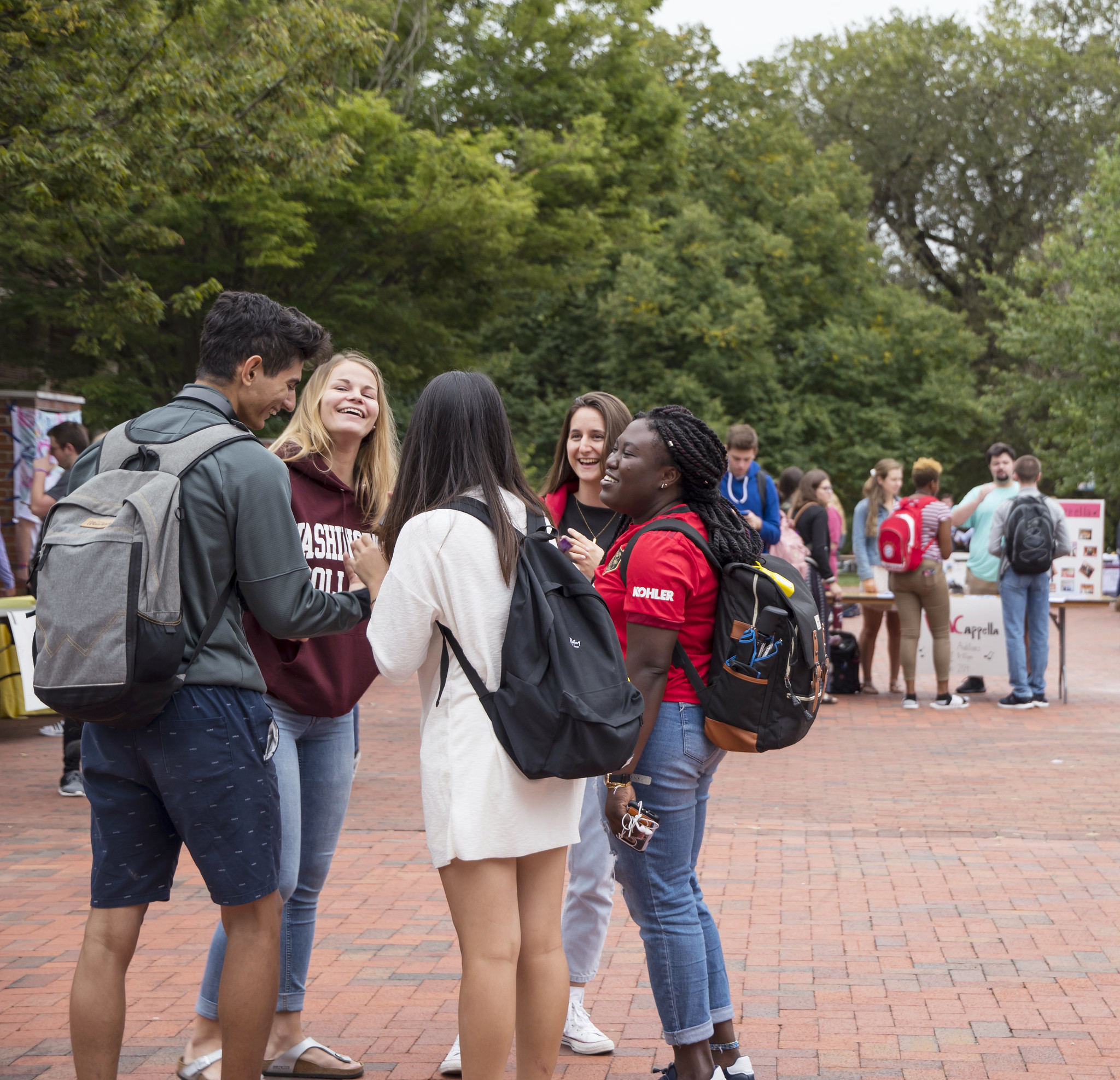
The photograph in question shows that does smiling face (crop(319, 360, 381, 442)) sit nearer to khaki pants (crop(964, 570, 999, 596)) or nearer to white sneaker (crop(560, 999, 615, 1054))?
white sneaker (crop(560, 999, 615, 1054))

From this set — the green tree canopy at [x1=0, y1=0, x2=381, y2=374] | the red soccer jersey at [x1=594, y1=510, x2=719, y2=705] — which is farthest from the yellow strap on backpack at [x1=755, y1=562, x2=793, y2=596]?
the green tree canopy at [x1=0, y1=0, x2=381, y2=374]

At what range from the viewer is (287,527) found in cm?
299

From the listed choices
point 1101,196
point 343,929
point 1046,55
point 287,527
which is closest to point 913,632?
point 343,929

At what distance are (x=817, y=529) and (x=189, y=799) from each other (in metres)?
9.26

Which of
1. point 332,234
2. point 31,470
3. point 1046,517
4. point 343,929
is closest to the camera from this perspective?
point 343,929

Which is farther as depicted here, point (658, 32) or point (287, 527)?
point (658, 32)

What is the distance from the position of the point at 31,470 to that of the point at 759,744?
11263 mm

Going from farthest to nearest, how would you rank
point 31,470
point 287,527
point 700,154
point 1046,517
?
1. point 700,154
2. point 31,470
3. point 1046,517
4. point 287,527

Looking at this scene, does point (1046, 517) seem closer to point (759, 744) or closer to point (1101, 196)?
point (759, 744)

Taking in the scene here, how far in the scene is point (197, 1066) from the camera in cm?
357

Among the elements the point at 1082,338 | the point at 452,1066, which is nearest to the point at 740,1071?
the point at 452,1066

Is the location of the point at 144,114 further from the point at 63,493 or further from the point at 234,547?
the point at 234,547

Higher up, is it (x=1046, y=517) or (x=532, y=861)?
(x=1046, y=517)

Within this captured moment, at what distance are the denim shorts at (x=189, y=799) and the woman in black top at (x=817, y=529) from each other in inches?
334
